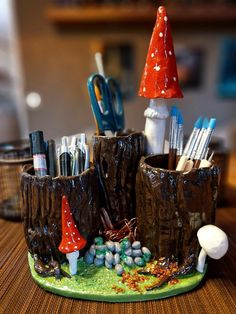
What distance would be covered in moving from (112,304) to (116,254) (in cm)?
8

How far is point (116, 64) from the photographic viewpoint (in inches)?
68.1

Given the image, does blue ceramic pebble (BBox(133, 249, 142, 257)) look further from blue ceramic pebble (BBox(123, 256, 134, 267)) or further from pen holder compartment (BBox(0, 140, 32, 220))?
pen holder compartment (BBox(0, 140, 32, 220))

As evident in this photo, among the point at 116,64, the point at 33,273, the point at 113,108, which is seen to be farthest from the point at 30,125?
the point at 33,273

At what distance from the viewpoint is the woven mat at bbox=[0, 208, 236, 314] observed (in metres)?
0.36

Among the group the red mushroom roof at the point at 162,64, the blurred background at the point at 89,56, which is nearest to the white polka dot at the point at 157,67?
the red mushroom roof at the point at 162,64

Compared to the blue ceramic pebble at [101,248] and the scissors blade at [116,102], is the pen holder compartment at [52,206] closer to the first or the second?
the blue ceramic pebble at [101,248]

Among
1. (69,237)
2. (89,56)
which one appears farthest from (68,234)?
(89,56)

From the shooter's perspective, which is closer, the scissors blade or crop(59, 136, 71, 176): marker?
crop(59, 136, 71, 176): marker

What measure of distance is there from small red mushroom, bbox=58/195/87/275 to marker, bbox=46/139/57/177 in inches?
2.8

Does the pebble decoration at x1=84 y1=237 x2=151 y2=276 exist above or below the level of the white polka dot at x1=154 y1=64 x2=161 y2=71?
below

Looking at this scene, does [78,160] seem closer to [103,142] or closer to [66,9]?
[103,142]

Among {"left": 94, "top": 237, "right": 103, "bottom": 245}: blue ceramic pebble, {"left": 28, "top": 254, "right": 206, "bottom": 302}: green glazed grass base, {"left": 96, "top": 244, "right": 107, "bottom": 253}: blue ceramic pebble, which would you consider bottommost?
{"left": 28, "top": 254, "right": 206, "bottom": 302}: green glazed grass base

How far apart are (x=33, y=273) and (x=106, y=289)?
12 cm

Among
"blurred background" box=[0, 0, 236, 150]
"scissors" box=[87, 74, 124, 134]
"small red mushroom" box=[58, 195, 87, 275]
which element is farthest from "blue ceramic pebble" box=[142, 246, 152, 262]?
"blurred background" box=[0, 0, 236, 150]
